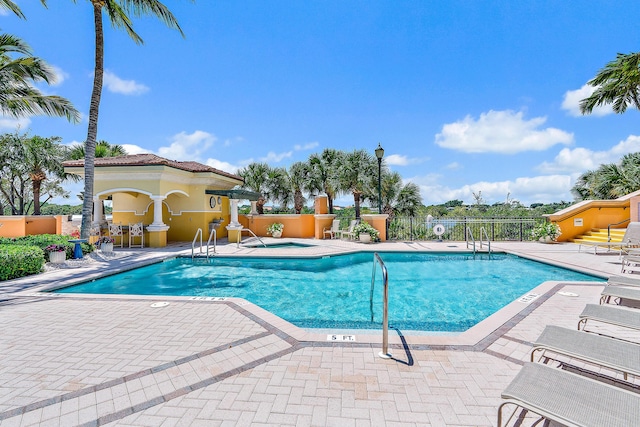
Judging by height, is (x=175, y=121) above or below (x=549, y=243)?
above

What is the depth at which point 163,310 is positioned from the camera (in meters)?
4.96

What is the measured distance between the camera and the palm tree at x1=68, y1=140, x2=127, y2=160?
18.7 meters

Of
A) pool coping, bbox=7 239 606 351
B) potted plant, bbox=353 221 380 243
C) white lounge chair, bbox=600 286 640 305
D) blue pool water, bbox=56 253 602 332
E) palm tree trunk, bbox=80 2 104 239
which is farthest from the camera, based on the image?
potted plant, bbox=353 221 380 243

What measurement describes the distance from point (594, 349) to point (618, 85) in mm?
19592

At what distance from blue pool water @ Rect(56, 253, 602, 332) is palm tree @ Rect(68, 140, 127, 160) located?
42.5ft

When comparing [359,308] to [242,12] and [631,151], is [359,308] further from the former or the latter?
[631,151]

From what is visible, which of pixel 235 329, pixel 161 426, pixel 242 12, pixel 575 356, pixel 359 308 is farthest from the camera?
pixel 242 12

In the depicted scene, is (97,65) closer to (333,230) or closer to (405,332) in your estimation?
(333,230)

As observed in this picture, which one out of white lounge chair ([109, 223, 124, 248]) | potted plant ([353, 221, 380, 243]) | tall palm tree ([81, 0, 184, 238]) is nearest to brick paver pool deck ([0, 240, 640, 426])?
tall palm tree ([81, 0, 184, 238])

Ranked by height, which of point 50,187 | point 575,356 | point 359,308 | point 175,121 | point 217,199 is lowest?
point 359,308

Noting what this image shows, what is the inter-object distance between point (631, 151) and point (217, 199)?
27068 millimetres

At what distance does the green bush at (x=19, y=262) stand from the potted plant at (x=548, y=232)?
1925cm

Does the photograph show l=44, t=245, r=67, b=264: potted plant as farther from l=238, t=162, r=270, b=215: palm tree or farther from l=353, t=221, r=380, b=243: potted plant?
l=238, t=162, r=270, b=215: palm tree

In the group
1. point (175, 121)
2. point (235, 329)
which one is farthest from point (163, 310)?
point (175, 121)
